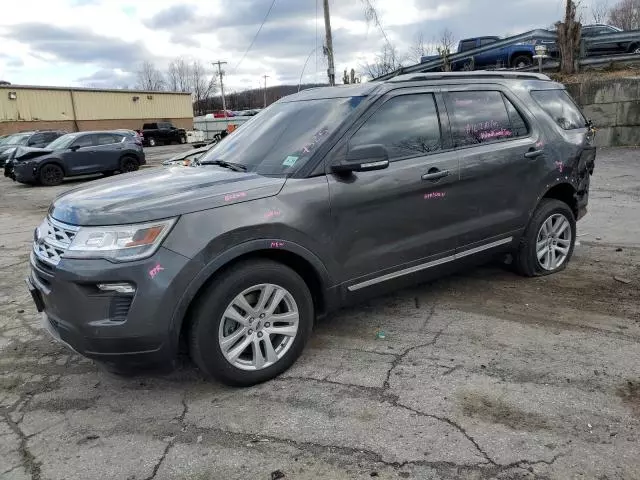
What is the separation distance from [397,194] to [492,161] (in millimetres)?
1096

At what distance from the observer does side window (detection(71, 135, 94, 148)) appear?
1788cm

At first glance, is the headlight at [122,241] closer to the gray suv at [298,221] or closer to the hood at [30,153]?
the gray suv at [298,221]

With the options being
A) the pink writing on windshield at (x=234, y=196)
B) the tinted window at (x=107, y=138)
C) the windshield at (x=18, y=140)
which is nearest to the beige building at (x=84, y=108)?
the windshield at (x=18, y=140)

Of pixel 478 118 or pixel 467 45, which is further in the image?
pixel 467 45

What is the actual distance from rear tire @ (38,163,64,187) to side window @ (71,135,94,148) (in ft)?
3.28

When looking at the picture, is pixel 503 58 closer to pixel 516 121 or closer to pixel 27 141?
pixel 516 121

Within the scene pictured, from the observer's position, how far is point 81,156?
58.5ft

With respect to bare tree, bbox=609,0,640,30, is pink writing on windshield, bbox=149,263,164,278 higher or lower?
lower

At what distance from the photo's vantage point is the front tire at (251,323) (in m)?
3.18

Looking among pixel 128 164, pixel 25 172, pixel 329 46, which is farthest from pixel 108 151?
pixel 329 46

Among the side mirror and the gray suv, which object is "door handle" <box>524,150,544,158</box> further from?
the side mirror

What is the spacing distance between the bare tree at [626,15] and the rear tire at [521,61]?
1604 inches

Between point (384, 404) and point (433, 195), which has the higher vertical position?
point (433, 195)

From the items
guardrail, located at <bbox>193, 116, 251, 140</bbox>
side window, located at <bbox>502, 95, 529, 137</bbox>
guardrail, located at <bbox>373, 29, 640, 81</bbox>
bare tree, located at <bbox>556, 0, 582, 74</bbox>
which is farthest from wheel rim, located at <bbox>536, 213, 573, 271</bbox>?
guardrail, located at <bbox>193, 116, 251, 140</bbox>
